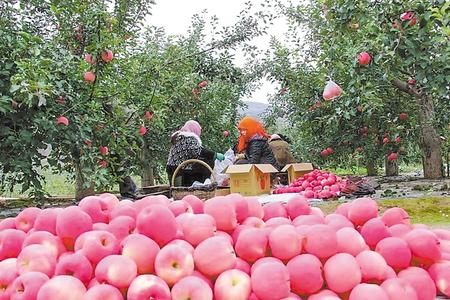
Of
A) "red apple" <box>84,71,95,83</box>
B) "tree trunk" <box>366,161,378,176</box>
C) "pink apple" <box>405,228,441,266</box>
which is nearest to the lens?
"pink apple" <box>405,228,441,266</box>

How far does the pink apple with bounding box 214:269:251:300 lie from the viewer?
0.95 meters

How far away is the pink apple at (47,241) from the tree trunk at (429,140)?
7.93 meters

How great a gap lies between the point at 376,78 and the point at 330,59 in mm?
1115

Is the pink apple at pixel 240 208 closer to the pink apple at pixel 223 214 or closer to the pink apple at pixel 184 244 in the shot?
the pink apple at pixel 223 214

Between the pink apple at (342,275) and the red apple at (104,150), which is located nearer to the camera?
the pink apple at (342,275)

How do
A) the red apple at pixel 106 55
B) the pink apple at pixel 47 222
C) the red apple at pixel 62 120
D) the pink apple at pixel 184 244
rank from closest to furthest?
the pink apple at pixel 184 244
the pink apple at pixel 47 222
the red apple at pixel 62 120
the red apple at pixel 106 55

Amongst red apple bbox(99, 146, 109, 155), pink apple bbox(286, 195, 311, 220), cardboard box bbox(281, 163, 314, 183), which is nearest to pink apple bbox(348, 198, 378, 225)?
pink apple bbox(286, 195, 311, 220)

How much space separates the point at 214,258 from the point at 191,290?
10 centimetres

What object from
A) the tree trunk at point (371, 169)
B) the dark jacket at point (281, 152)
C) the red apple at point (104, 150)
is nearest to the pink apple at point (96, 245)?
the red apple at point (104, 150)

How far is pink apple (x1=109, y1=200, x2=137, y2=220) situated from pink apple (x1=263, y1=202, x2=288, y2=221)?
0.33 metres

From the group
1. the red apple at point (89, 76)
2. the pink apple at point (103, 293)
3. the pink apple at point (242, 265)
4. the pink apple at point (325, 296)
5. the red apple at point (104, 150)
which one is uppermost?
the red apple at point (89, 76)

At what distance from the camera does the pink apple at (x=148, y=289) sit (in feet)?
3.01

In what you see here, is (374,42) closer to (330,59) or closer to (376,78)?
(330,59)

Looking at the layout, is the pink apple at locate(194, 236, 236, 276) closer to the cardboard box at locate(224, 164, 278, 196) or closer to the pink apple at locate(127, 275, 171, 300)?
the pink apple at locate(127, 275, 171, 300)
